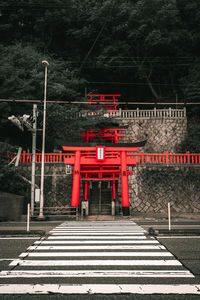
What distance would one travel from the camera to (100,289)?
145 inches

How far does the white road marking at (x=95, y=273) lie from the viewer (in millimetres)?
4305

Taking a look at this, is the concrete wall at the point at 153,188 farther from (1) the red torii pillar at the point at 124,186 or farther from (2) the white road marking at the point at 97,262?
(2) the white road marking at the point at 97,262

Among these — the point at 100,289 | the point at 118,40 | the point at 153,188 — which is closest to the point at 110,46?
the point at 118,40

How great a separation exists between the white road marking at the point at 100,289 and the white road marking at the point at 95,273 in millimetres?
484

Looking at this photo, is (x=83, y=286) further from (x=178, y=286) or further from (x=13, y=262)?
(x=13, y=262)

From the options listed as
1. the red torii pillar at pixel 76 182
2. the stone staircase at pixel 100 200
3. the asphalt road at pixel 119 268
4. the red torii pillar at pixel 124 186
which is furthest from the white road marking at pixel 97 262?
the stone staircase at pixel 100 200

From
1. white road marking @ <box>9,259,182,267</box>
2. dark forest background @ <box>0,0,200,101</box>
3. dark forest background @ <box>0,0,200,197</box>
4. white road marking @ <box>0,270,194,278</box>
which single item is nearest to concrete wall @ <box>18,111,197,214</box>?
dark forest background @ <box>0,0,200,197</box>

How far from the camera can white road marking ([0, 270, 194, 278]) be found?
4305 millimetres

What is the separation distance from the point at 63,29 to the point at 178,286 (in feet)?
114

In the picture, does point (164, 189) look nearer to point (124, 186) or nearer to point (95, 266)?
point (124, 186)

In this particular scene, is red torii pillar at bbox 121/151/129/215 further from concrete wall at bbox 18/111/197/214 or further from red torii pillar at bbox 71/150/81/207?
concrete wall at bbox 18/111/197/214

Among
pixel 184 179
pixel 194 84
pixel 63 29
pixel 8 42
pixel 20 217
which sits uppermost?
pixel 63 29


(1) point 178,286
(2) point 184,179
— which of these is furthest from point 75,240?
(2) point 184,179

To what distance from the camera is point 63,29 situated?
3234 cm
